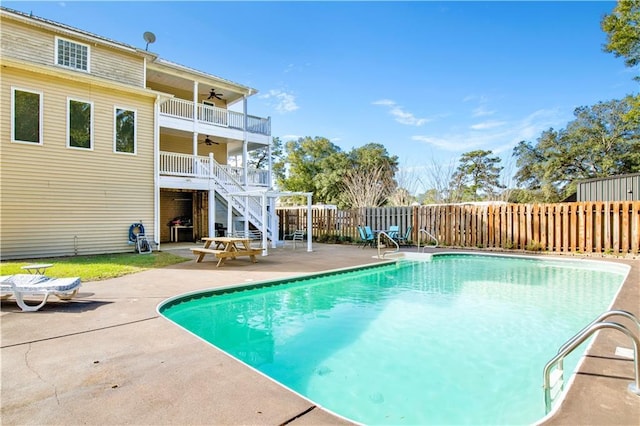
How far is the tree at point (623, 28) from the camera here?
57.1 feet

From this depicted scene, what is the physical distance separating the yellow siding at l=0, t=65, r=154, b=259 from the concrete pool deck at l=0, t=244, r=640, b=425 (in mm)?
6753

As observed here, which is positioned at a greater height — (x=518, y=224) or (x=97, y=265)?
(x=518, y=224)

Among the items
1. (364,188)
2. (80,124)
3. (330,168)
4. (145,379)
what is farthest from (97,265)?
(330,168)

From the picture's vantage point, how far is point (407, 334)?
516 cm

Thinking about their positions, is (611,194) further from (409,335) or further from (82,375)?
(82,375)

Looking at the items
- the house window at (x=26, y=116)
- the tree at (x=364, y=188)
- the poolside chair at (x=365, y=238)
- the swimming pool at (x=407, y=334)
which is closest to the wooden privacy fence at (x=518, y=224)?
the poolside chair at (x=365, y=238)

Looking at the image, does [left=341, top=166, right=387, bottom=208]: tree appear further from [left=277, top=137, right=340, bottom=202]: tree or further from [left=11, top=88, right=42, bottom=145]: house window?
[left=11, top=88, right=42, bottom=145]: house window

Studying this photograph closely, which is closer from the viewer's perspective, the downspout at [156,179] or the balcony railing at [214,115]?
the downspout at [156,179]

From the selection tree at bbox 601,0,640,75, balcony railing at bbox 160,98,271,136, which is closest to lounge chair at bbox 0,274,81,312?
balcony railing at bbox 160,98,271,136

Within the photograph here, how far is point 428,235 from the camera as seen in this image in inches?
606

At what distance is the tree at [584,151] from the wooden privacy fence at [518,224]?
57.6 feet

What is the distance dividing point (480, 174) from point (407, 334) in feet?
102

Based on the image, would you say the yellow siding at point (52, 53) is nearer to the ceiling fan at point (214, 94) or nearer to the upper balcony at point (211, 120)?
the upper balcony at point (211, 120)

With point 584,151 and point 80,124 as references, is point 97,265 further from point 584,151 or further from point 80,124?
point 584,151
